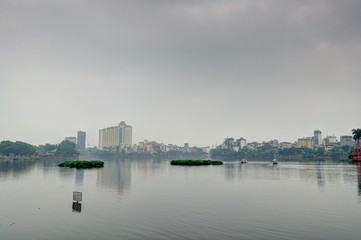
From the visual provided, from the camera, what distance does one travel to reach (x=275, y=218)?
27.1 metres

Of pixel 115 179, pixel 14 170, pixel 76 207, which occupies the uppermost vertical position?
pixel 76 207

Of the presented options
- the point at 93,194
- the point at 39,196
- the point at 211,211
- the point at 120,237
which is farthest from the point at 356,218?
the point at 39,196

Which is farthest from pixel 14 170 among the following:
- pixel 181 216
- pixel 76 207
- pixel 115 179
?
pixel 181 216

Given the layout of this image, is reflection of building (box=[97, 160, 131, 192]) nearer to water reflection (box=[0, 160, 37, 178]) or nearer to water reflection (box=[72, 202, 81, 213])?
water reflection (box=[72, 202, 81, 213])

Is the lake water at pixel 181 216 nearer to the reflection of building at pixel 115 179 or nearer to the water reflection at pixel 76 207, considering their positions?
the water reflection at pixel 76 207

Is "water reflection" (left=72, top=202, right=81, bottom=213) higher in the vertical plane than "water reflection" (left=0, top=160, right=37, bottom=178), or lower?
higher

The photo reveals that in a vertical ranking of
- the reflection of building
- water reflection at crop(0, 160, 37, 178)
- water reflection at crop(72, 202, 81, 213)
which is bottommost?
water reflection at crop(0, 160, 37, 178)

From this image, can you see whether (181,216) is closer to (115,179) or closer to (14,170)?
(115,179)

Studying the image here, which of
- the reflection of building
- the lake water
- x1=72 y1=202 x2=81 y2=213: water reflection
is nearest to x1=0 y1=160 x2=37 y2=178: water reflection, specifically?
the reflection of building

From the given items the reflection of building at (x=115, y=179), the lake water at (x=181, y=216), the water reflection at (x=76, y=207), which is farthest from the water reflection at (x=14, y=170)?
the water reflection at (x=76, y=207)

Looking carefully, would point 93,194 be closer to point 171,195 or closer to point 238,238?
point 171,195

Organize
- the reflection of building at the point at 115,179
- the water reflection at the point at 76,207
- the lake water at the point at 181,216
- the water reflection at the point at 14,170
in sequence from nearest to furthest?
the lake water at the point at 181,216 → the water reflection at the point at 76,207 → the reflection of building at the point at 115,179 → the water reflection at the point at 14,170

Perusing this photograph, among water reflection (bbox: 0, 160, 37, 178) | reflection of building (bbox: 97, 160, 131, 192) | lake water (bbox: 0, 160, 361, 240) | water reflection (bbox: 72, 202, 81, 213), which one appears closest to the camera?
lake water (bbox: 0, 160, 361, 240)

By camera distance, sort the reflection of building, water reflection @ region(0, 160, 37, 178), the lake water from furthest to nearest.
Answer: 1. water reflection @ region(0, 160, 37, 178)
2. the reflection of building
3. the lake water
